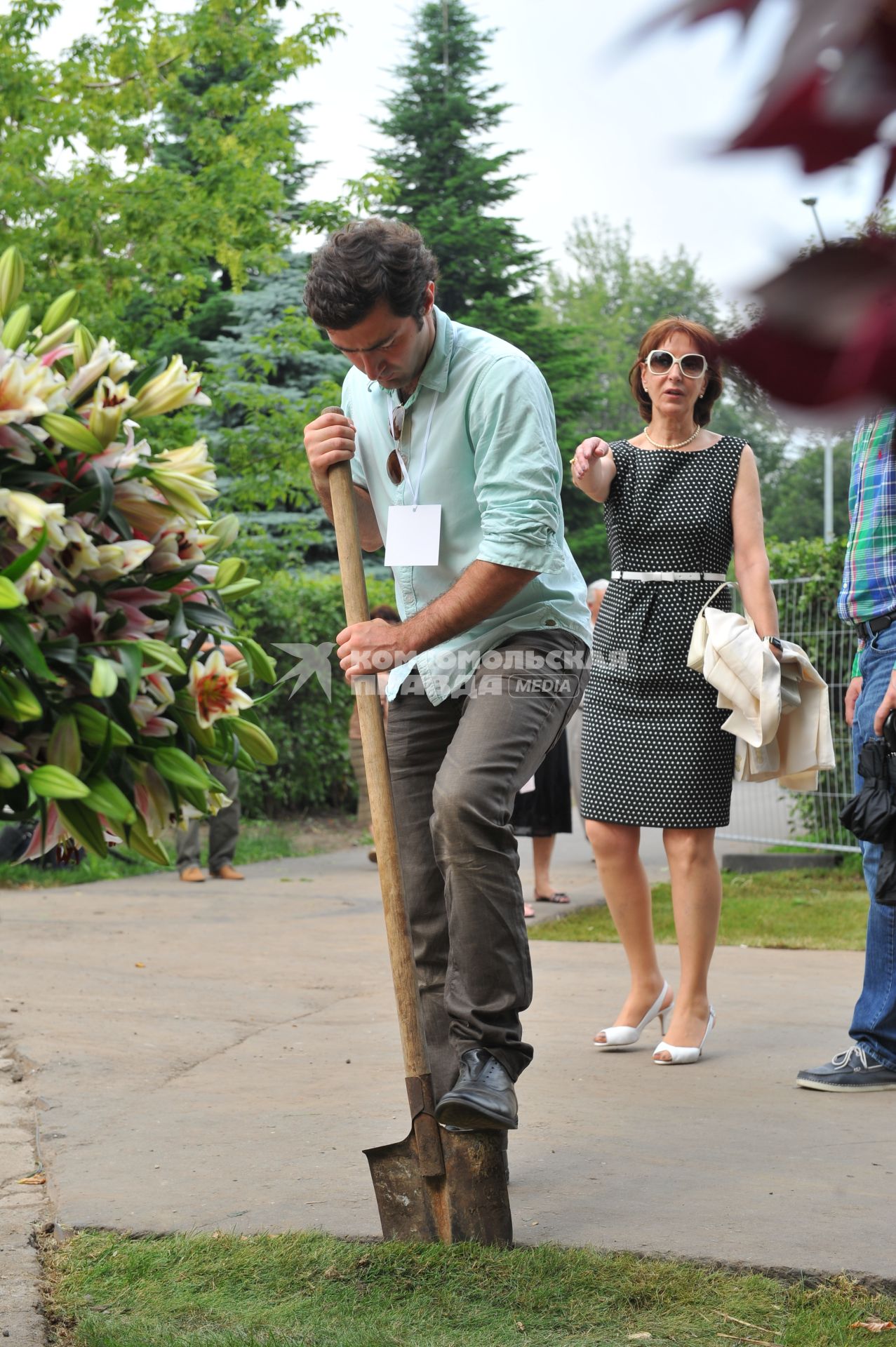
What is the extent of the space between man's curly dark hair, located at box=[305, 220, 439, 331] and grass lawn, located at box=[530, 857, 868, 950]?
4133 millimetres

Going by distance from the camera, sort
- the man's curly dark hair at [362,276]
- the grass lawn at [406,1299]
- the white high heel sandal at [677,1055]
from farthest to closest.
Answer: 1. the white high heel sandal at [677,1055]
2. the man's curly dark hair at [362,276]
3. the grass lawn at [406,1299]

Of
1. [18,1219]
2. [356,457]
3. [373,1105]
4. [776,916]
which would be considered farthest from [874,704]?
[776,916]

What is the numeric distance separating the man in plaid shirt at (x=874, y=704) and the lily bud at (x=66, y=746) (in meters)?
2.53

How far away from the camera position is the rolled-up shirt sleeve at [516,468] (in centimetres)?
296

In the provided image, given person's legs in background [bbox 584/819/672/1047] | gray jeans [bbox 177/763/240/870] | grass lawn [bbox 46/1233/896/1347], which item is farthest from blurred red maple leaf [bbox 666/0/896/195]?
gray jeans [bbox 177/763/240/870]

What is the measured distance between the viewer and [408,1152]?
2.76 meters

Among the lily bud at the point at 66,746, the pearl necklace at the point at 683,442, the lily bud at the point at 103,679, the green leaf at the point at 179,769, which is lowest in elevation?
the green leaf at the point at 179,769

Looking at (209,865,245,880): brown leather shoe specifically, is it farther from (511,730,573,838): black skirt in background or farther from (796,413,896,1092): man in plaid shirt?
(796,413,896,1092): man in plaid shirt

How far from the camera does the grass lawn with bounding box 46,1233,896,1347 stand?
2311 millimetres

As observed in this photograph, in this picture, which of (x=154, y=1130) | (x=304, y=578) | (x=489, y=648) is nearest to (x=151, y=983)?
(x=154, y=1130)

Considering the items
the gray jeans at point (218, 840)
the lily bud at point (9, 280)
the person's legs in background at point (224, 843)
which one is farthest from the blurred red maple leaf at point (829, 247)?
the person's legs in background at point (224, 843)

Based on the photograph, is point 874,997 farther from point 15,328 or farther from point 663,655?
point 15,328

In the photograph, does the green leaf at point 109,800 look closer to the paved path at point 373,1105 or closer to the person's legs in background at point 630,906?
the paved path at point 373,1105

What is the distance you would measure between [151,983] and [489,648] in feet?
9.65
